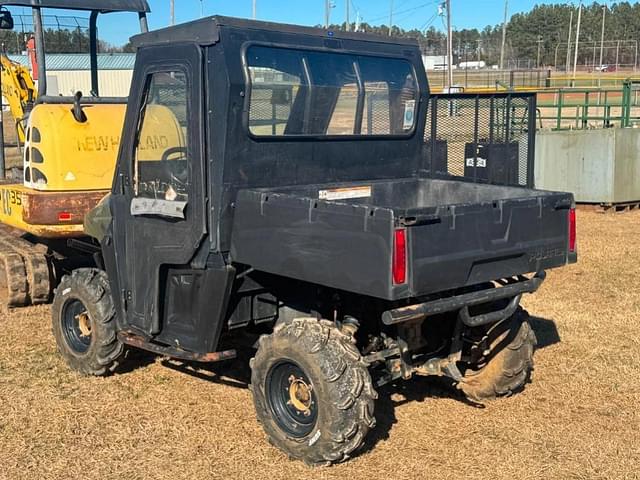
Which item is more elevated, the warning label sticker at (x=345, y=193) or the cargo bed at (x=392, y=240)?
the warning label sticker at (x=345, y=193)

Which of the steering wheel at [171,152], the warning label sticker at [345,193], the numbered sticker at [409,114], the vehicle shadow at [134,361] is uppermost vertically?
the numbered sticker at [409,114]

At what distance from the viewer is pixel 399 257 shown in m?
→ 4.11

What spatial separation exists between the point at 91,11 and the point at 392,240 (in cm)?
562

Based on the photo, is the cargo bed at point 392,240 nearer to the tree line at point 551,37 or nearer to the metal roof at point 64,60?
the metal roof at point 64,60

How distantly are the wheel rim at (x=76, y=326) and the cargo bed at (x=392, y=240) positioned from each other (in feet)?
6.69

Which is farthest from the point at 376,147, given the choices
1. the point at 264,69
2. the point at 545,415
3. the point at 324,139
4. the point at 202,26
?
the point at 545,415

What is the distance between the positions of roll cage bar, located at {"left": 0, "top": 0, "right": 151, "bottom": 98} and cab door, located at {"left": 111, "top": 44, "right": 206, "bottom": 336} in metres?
2.47

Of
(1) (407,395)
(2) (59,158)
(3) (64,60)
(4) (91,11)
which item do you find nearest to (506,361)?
(1) (407,395)

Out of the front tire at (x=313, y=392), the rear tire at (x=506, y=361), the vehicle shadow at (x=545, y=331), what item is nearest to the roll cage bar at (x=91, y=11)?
the front tire at (x=313, y=392)

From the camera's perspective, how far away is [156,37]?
204 inches

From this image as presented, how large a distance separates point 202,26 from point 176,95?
0.48 meters

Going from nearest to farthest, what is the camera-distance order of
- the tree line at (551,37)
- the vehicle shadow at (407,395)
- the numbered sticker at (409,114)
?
the vehicle shadow at (407,395) < the numbered sticker at (409,114) < the tree line at (551,37)

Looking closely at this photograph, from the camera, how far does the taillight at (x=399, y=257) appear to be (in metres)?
4.09

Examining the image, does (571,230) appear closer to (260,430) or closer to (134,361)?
(260,430)
